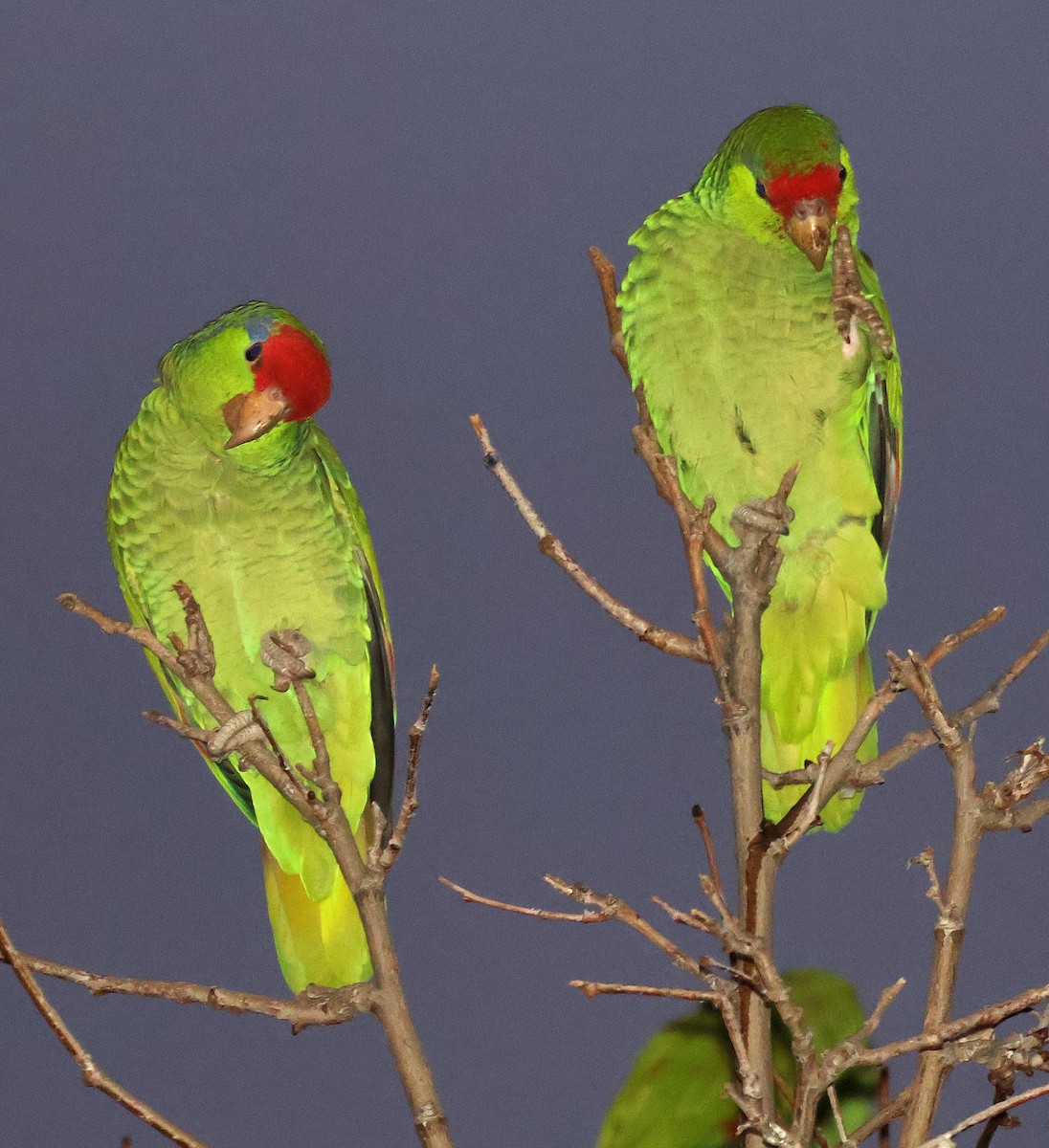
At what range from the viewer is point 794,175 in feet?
4.40

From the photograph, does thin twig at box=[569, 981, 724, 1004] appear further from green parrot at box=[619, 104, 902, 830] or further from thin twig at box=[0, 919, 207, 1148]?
green parrot at box=[619, 104, 902, 830]

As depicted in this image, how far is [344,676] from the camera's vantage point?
1.56m

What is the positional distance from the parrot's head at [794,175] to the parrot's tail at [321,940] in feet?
2.66

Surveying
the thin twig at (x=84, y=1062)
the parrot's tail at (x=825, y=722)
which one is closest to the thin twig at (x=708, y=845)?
the thin twig at (x=84, y=1062)

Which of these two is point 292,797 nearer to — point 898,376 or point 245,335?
point 245,335

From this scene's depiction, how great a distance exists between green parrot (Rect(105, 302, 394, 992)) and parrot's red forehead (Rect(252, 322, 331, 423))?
32mm

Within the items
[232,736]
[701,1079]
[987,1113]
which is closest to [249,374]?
[232,736]

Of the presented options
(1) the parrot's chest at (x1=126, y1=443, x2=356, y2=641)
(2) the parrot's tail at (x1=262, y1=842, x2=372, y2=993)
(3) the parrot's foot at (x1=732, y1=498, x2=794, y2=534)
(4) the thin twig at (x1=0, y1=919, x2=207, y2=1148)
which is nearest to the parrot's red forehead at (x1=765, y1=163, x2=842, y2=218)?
(3) the parrot's foot at (x1=732, y1=498, x2=794, y2=534)

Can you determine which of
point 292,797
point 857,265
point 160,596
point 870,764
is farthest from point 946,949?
point 160,596

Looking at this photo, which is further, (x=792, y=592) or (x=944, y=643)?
(x=792, y=592)

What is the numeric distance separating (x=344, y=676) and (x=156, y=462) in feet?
1.04

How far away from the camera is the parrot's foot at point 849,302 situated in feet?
4.37

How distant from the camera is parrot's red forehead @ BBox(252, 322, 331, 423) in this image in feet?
4.39

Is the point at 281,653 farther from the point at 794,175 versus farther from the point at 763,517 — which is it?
the point at 794,175
